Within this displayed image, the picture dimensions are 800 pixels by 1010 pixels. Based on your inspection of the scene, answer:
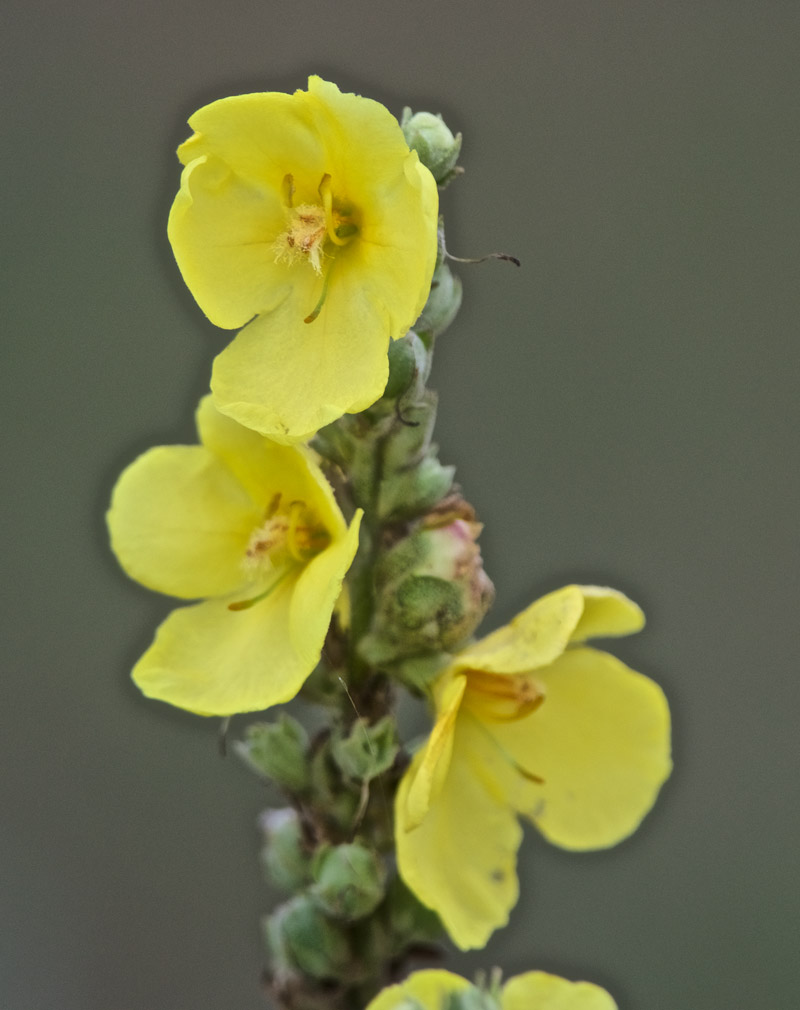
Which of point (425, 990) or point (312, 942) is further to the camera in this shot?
point (312, 942)

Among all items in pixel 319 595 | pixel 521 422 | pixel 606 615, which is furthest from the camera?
pixel 521 422

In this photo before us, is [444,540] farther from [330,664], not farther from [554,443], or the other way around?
[554,443]

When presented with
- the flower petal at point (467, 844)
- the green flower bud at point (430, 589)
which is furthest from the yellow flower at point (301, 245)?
the flower petal at point (467, 844)

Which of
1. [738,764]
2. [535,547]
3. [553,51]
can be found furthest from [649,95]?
[738,764]

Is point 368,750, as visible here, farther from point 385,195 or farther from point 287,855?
point 385,195

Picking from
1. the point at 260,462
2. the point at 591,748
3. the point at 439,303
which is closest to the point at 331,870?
the point at 591,748

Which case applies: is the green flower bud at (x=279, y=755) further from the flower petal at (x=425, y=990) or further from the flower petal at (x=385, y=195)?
the flower petal at (x=385, y=195)

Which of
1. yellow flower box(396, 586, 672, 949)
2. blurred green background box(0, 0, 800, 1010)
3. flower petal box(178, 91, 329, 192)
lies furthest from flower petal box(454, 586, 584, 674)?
blurred green background box(0, 0, 800, 1010)
